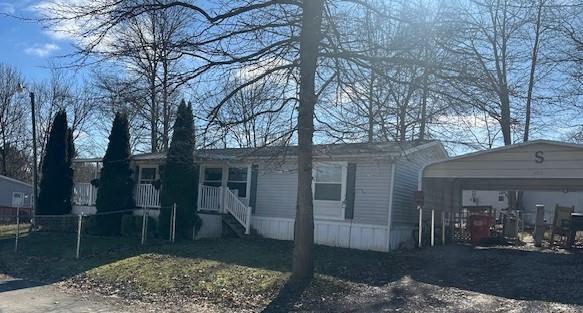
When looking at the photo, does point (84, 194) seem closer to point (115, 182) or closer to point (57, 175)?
point (57, 175)

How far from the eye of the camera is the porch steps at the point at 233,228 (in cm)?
1973

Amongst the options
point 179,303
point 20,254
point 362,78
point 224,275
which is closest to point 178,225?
point 20,254

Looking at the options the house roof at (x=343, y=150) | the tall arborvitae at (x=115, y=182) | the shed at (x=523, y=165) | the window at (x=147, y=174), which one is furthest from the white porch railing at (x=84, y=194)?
the shed at (x=523, y=165)

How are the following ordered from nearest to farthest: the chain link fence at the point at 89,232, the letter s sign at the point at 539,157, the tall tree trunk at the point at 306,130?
the tall tree trunk at the point at 306,130 → the letter s sign at the point at 539,157 → the chain link fence at the point at 89,232

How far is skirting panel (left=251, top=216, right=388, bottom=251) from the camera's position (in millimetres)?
17125

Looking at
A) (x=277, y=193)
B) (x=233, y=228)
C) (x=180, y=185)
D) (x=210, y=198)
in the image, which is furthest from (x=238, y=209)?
(x=180, y=185)

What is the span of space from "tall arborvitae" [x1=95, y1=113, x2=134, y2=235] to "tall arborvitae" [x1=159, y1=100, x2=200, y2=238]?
119 inches

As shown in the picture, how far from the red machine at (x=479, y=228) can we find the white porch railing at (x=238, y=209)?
25.1 ft

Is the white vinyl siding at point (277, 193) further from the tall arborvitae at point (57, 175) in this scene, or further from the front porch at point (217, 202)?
the tall arborvitae at point (57, 175)

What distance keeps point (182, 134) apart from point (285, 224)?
15.3 ft

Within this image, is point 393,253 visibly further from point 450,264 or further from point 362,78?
point 362,78

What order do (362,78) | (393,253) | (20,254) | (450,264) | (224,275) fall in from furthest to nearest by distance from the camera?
(20,254) < (393,253) < (450,264) < (224,275) < (362,78)

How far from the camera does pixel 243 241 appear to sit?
60.7 ft

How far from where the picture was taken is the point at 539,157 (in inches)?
576
